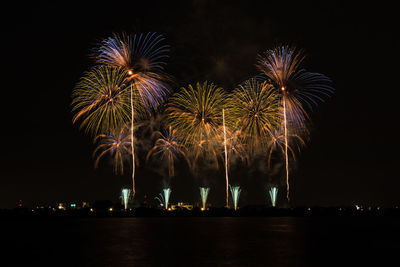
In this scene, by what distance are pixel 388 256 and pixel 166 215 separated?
62.1 metres

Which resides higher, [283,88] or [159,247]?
[283,88]

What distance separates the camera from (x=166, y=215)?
79.5m

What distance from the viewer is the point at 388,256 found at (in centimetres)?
2045

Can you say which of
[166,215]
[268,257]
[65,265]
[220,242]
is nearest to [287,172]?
[166,215]

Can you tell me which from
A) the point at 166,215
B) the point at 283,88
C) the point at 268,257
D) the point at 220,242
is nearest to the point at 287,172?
the point at 283,88

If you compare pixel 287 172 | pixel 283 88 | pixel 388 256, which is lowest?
pixel 388 256

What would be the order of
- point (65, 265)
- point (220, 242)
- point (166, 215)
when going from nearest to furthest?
1. point (65, 265)
2. point (220, 242)
3. point (166, 215)

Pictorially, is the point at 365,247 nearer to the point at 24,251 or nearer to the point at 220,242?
the point at 220,242

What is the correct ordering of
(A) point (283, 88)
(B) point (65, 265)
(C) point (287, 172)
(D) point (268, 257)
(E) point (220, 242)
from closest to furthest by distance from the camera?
(B) point (65, 265), (D) point (268, 257), (E) point (220, 242), (A) point (283, 88), (C) point (287, 172)

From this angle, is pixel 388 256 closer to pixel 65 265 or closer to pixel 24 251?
pixel 65 265

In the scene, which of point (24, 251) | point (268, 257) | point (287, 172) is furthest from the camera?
point (287, 172)

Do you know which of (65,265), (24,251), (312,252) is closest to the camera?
(65,265)

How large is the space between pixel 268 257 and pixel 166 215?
6172 centimetres

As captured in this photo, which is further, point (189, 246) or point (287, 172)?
point (287, 172)
